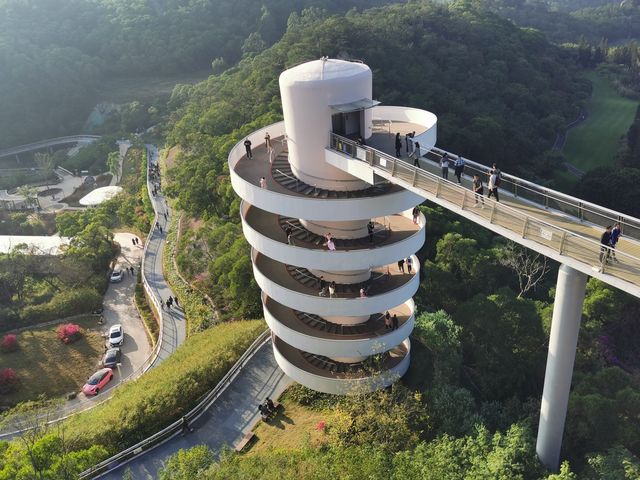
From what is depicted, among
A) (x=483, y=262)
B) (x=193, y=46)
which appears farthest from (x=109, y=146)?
(x=483, y=262)

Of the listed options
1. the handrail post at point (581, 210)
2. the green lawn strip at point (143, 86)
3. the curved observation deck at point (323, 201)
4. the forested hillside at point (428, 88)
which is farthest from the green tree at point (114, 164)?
the handrail post at point (581, 210)

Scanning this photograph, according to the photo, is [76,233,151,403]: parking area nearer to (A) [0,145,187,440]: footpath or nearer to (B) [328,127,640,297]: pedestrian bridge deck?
(A) [0,145,187,440]: footpath

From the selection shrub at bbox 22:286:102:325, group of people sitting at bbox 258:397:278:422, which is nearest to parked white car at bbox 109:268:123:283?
shrub at bbox 22:286:102:325

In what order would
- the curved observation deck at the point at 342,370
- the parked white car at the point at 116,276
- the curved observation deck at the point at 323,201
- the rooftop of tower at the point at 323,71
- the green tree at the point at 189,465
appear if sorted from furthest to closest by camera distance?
the parked white car at the point at 116,276, the curved observation deck at the point at 342,370, the rooftop of tower at the point at 323,71, the curved observation deck at the point at 323,201, the green tree at the point at 189,465

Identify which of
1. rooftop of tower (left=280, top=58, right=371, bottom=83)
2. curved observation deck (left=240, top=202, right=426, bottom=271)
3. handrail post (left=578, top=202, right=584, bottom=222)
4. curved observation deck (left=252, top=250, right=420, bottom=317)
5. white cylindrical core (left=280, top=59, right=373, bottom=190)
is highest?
rooftop of tower (left=280, top=58, right=371, bottom=83)

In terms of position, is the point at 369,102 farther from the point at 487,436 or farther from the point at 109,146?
the point at 109,146

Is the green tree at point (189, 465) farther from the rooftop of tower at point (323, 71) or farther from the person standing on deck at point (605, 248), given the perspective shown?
the person standing on deck at point (605, 248)
